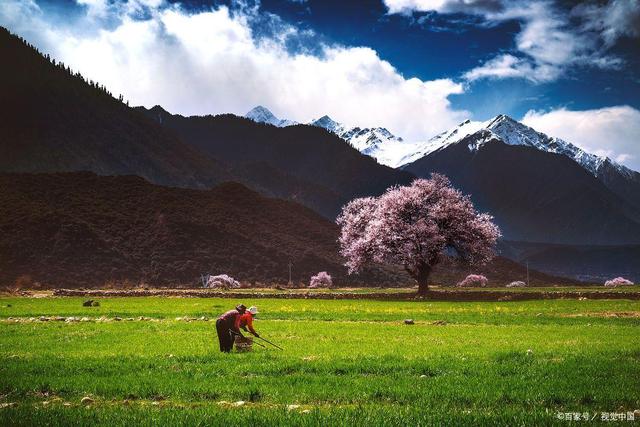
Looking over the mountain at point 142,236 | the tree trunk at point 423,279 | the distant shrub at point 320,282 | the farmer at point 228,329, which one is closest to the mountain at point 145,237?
the mountain at point 142,236

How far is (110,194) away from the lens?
14600 centimetres

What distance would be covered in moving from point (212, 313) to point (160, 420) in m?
33.0

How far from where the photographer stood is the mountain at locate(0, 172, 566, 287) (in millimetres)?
114500

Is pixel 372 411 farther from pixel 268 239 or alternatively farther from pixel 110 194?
pixel 110 194

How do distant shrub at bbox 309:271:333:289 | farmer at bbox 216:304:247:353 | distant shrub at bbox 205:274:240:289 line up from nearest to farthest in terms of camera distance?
farmer at bbox 216:304:247:353 → distant shrub at bbox 205:274:240:289 → distant shrub at bbox 309:271:333:289

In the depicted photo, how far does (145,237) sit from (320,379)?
124 m

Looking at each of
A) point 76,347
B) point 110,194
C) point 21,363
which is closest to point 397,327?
point 76,347

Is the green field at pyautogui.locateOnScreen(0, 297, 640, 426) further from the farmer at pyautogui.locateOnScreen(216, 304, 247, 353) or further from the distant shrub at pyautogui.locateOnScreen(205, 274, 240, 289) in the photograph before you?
the distant shrub at pyautogui.locateOnScreen(205, 274, 240, 289)

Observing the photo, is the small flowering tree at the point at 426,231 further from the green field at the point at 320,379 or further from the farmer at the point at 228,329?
the farmer at the point at 228,329

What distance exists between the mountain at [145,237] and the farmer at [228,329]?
100380 mm

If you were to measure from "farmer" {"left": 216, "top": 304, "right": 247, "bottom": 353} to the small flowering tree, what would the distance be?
5127 cm

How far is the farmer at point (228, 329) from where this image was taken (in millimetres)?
19219

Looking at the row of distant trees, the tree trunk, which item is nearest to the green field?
the row of distant trees

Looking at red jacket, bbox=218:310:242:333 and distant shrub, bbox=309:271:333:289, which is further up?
red jacket, bbox=218:310:242:333
